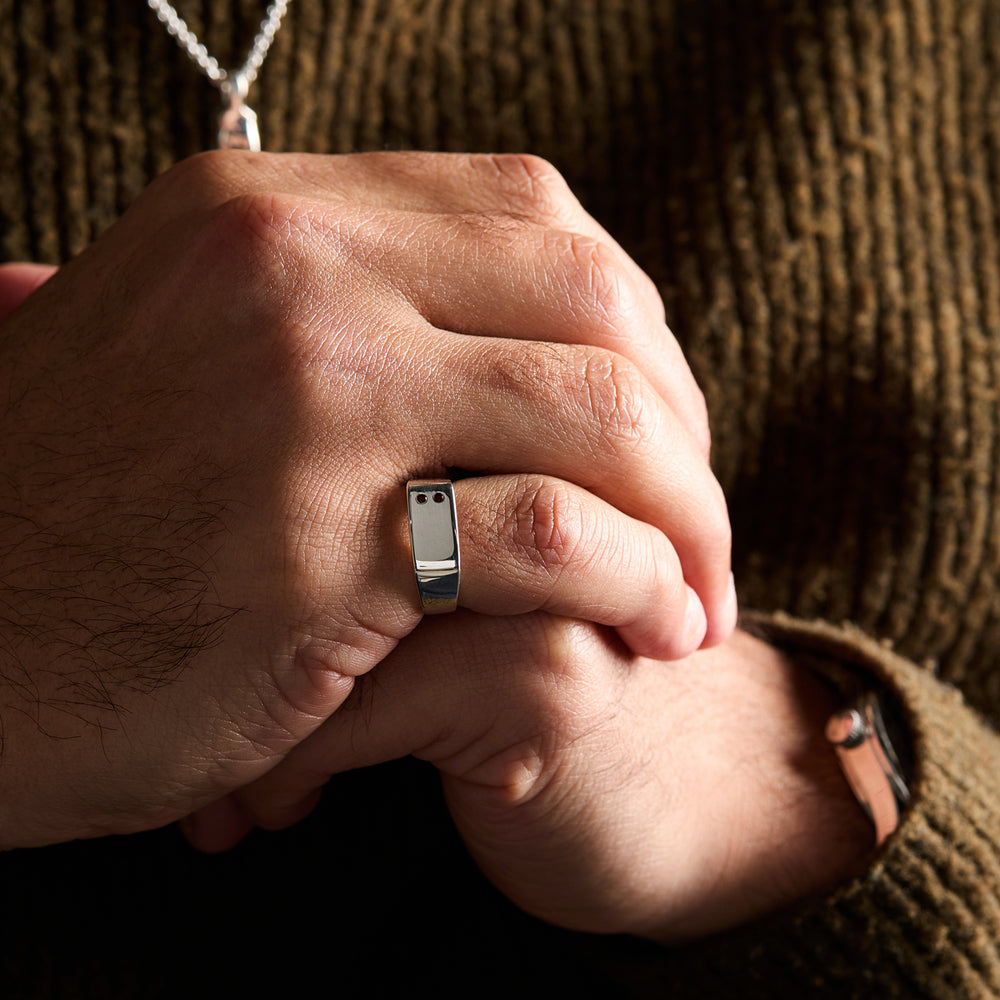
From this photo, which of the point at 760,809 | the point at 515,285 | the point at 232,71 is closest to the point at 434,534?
the point at 515,285

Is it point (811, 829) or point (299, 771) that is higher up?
point (299, 771)

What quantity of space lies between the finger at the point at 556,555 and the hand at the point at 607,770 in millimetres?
37

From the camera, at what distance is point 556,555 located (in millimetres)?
585

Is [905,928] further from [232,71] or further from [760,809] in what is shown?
[232,71]

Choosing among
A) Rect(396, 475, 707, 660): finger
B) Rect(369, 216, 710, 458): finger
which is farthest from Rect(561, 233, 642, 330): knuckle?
Rect(396, 475, 707, 660): finger

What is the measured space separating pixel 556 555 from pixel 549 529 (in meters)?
0.02

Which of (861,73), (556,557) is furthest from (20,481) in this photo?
(861,73)

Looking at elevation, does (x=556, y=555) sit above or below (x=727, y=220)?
below

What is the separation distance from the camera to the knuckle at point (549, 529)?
583mm

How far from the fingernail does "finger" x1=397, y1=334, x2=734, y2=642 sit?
78mm

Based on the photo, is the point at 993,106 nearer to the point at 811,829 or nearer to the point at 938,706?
the point at 938,706

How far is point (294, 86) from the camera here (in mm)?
1017

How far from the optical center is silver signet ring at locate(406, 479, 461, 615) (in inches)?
22.5

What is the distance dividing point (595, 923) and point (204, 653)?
43 centimetres
